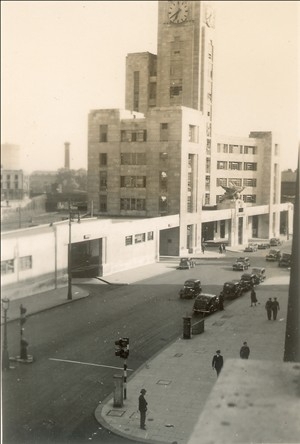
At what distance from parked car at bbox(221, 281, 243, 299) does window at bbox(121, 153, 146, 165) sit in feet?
20.1

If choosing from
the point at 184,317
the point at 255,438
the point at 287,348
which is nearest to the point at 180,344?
the point at 184,317

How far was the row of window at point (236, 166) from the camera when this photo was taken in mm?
18156

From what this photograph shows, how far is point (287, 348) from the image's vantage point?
989 centimetres

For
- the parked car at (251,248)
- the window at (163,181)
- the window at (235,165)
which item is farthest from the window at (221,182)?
the window at (163,181)

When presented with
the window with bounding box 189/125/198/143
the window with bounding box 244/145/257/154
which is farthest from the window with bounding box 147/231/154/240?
the window with bounding box 244/145/257/154

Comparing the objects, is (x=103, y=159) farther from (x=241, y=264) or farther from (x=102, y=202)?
(x=241, y=264)

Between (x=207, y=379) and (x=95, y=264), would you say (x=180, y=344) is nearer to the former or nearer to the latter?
(x=207, y=379)

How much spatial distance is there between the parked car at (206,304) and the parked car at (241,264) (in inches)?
57.1

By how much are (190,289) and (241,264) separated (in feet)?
7.38

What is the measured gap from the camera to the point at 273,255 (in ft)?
69.2

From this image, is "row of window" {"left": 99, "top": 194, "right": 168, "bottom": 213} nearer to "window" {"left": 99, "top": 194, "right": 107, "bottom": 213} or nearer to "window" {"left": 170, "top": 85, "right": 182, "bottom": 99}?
"window" {"left": 99, "top": 194, "right": 107, "bottom": 213}

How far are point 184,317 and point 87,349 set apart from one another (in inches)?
161

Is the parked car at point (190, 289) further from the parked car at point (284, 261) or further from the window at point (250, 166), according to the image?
the window at point (250, 166)

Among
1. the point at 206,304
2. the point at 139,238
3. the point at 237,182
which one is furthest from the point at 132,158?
the point at 206,304
